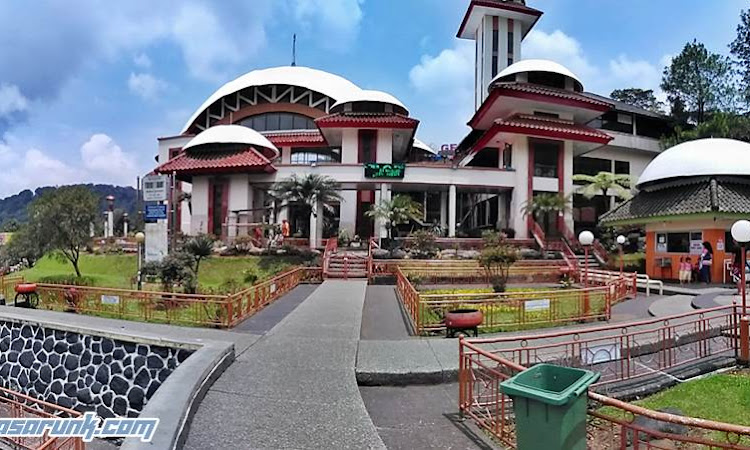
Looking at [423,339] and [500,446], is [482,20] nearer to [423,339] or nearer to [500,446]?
[423,339]

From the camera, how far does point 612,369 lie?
737cm

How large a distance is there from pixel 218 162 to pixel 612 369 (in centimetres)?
2573

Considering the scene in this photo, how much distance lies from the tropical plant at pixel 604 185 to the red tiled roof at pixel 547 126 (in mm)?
3458

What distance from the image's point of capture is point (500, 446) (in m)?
4.89

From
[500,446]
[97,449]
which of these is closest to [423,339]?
[500,446]

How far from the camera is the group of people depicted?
61.0 ft

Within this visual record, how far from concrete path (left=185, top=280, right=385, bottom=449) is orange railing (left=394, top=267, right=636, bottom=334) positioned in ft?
5.87

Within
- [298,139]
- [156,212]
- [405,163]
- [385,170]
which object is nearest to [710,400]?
[156,212]

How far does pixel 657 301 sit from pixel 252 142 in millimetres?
24145

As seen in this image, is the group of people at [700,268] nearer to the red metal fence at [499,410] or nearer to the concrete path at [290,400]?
the red metal fence at [499,410]

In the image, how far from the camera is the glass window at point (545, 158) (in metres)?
29.5

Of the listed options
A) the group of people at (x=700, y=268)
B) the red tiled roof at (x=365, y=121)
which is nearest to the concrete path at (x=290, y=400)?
the group of people at (x=700, y=268)

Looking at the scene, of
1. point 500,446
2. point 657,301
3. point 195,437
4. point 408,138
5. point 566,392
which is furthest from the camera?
point 408,138

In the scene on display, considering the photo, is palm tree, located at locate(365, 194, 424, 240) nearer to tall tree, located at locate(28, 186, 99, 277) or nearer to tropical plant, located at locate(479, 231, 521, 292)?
tropical plant, located at locate(479, 231, 521, 292)
